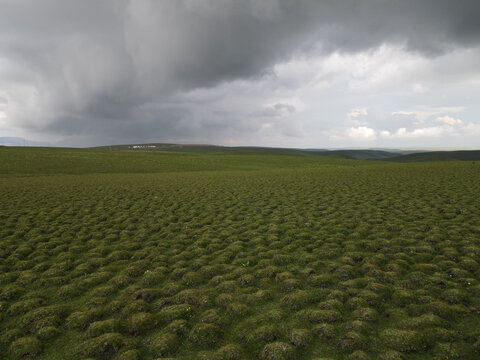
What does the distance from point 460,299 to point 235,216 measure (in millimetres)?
16207

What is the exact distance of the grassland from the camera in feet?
24.6

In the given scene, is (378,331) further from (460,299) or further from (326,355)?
(460,299)

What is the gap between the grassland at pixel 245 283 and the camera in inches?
295

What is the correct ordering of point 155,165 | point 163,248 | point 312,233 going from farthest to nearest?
point 155,165 → point 312,233 → point 163,248

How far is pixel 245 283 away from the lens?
11.1 m

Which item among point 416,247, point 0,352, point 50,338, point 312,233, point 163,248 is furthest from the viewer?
point 312,233

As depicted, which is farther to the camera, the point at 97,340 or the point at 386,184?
the point at 386,184

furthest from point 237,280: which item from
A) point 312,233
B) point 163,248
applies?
point 312,233

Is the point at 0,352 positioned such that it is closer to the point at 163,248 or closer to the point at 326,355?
the point at 163,248

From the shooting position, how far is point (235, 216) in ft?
74.9

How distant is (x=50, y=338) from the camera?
8.15 metres

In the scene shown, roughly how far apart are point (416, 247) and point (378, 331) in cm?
821

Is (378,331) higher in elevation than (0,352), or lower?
higher

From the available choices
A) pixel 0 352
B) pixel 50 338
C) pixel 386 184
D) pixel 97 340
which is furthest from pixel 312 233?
pixel 386 184
